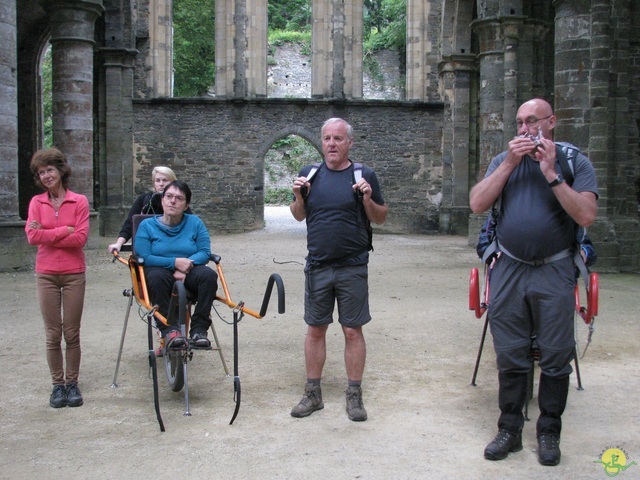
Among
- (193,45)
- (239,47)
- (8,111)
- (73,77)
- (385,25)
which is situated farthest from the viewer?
(385,25)

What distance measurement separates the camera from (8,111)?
11477 millimetres

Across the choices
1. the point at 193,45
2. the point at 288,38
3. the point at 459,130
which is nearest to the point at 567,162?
the point at 459,130

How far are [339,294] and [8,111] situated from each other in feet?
28.8

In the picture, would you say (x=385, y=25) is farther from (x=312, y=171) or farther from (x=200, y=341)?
(x=200, y=341)

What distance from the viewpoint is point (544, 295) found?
3668mm

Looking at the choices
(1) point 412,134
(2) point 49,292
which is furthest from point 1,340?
(1) point 412,134

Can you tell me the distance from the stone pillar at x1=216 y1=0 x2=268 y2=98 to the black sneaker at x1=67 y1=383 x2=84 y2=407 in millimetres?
18640

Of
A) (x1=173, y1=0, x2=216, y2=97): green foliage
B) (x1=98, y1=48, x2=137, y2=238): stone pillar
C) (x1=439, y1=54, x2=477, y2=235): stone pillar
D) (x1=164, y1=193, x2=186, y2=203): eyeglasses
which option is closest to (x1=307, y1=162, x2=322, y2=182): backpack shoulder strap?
(x1=164, y1=193, x2=186, y2=203): eyeglasses

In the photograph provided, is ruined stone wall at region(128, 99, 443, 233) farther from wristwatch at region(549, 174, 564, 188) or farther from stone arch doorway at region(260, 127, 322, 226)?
wristwatch at region(549, 174, 564, 188)

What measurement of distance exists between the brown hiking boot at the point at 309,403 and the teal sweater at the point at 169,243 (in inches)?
42.7

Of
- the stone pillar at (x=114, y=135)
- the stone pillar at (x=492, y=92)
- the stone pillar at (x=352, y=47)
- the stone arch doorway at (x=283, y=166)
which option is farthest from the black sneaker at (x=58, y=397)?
the stone arch doorway at (x=283, y=166)

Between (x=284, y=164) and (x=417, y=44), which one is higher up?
(x=417, y=44)

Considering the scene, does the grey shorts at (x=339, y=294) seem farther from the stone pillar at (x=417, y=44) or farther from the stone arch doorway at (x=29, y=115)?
the stone pillar at (x=417, y=44)

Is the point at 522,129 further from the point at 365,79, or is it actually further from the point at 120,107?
the point at 365,79
